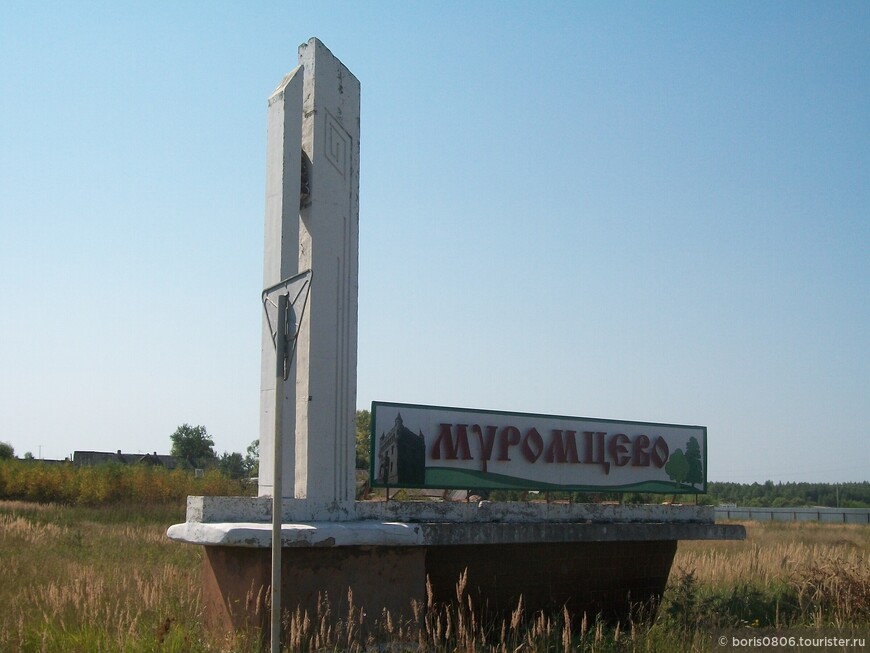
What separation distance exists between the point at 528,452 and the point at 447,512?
193 cm

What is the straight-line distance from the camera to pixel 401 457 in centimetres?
985

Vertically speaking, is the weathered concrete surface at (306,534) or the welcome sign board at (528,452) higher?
the welcome sign board at (528,452)

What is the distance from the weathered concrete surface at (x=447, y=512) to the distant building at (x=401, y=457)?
0.75 m

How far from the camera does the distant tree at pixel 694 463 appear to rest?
1232cm

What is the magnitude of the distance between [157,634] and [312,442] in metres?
2.11

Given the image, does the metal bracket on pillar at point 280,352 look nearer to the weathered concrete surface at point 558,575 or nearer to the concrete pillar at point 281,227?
the concrete pillar at point 281,227

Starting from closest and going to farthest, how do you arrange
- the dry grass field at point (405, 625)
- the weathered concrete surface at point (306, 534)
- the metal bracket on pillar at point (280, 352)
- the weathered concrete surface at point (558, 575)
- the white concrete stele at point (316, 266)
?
the metal bracket on pillar at point (280, 352) → the weathered concrete surface at point (306, 534) → the dry grass field at point (405, 625) → the white concrete stele at point (316, 266) → the weathered concrete surface at point (558, 575)

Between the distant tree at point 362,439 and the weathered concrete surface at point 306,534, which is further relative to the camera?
the distant tree at point 362,439

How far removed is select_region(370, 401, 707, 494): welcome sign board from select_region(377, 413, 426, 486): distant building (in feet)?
0.04

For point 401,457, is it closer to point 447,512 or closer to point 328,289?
point 447,512

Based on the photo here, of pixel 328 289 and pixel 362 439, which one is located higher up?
pixel 328 289

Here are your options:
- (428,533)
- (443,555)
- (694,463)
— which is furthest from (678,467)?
(428,533)

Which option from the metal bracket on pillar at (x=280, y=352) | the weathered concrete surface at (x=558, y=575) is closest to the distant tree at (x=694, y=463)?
the weathered concrete surface at (x=558, y=575)

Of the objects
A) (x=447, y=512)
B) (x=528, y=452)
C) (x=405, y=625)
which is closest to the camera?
(x=405, y=625)
